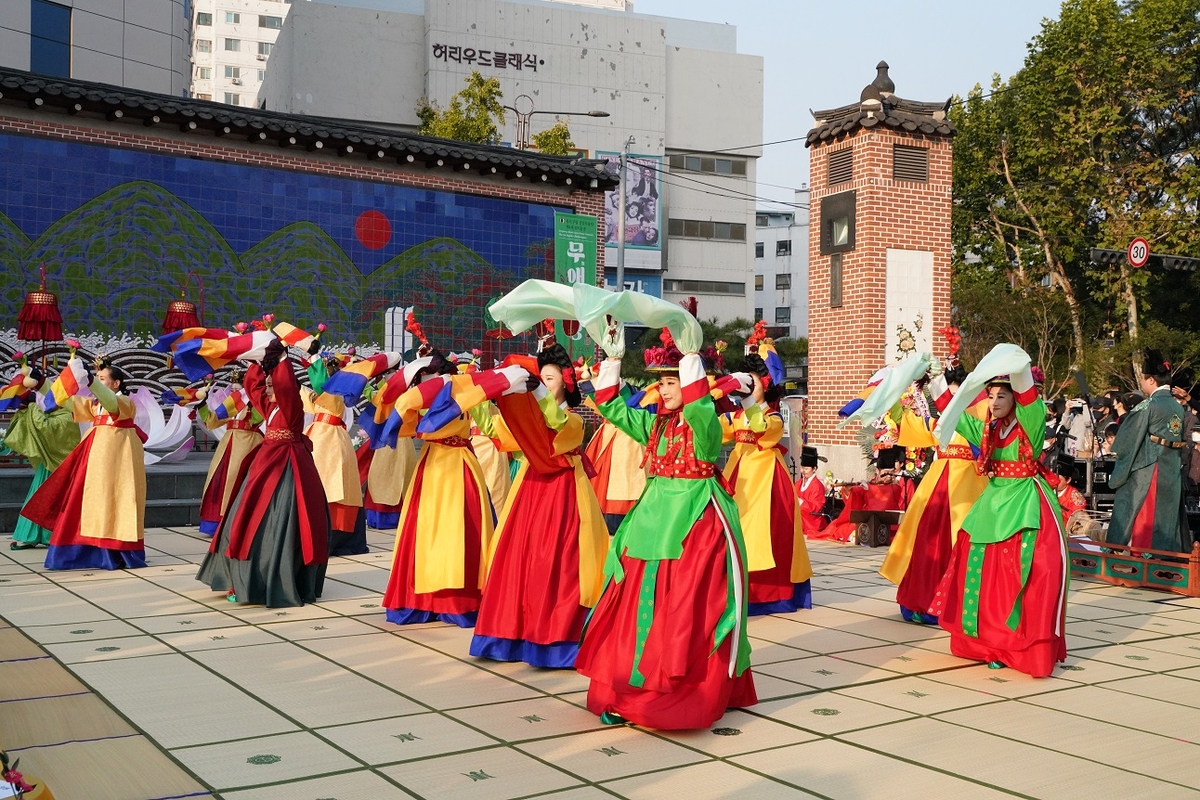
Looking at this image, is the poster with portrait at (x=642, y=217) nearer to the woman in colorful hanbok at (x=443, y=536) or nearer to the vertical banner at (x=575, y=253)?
the vertical banner at (x=575, y=253)

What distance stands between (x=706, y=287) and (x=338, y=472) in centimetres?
3259

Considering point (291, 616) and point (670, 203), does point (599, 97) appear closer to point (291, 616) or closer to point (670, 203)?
point (670, 203)

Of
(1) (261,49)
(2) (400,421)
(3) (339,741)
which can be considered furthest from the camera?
(1) (261,49)

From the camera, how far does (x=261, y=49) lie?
6950cm

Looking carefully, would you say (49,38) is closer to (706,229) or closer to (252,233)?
(252,233)

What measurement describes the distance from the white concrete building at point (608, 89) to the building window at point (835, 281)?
826 inches

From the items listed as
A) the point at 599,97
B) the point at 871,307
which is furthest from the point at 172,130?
the point at 599,97

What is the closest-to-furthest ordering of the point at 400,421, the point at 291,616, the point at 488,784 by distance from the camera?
the point at 488,784 → the point at 400,421 → the point at 291,616

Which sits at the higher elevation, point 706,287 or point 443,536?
point 706,287

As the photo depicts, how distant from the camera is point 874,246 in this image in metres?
12.8

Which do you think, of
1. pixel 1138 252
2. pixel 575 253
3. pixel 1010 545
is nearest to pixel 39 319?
pixel 575 253

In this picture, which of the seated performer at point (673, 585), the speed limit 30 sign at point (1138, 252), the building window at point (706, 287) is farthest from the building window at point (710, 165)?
the seated performer at point (673, 585)

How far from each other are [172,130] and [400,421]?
1003 cm

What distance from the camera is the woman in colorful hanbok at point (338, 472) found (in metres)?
9.31
